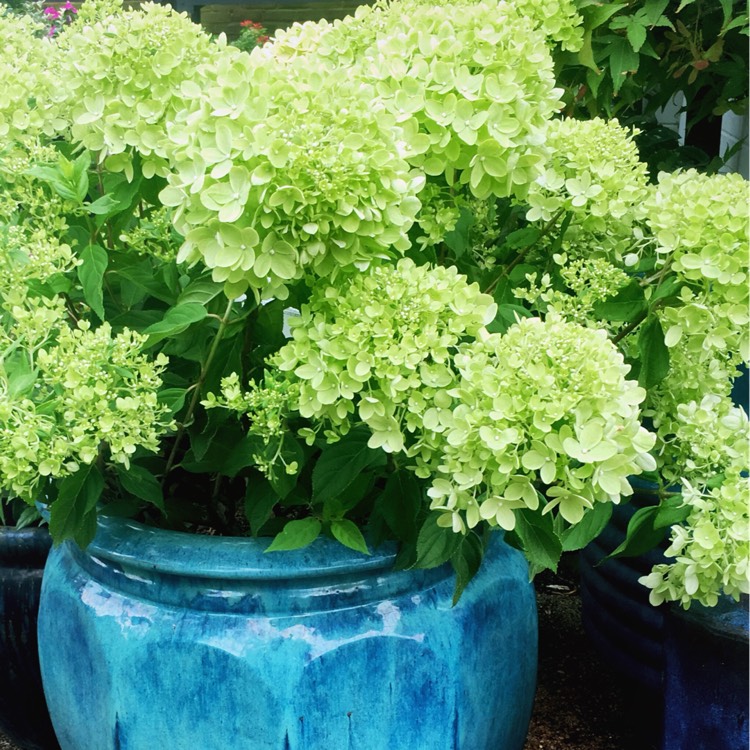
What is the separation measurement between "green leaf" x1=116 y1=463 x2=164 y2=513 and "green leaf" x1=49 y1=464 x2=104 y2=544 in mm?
30

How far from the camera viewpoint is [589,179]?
4.09ft

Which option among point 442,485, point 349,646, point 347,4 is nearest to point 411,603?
point 349,646

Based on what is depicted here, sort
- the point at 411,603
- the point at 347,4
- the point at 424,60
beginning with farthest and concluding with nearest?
the point at 347,4
the point at 411,603
the point at 424,60

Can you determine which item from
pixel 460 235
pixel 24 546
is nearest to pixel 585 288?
pixel 460 235

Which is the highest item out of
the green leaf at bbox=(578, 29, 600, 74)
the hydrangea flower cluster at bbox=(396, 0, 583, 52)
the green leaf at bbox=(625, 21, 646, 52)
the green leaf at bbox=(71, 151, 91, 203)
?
the green leaf at bbox=(625, 21, 646, 52)

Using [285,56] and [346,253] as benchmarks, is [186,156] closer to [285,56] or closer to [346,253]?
[346,253]

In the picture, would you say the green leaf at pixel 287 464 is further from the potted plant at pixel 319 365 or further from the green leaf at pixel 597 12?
the green leaf at pixel 597 12

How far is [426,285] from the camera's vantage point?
1.01 meters

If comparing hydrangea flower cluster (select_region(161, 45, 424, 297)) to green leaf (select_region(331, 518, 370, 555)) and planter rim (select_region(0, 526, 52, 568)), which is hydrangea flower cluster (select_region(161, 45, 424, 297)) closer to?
→ green leaf (select_region(331, 518, 370, 555))

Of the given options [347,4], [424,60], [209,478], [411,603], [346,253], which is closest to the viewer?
[346,253]

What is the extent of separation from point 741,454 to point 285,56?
736mm

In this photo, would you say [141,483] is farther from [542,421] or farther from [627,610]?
[627,610]

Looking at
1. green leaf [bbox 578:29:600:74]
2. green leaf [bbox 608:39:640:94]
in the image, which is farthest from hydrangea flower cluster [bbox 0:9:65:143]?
green leaf [bbox 608:39:640:94]

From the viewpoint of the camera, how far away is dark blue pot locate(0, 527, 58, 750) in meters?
1.71
